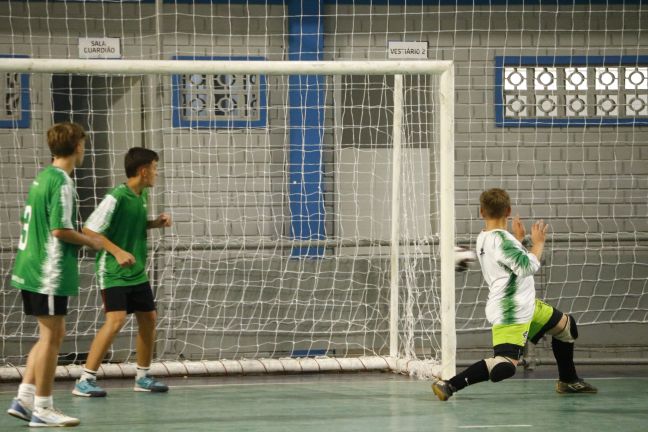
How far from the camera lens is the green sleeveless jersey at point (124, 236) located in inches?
286

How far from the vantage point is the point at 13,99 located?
10.4 meters

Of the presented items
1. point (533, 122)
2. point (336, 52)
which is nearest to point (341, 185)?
point (336, 52)

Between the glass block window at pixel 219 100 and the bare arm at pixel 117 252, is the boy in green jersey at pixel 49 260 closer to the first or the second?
the bare arm at pixel 117 252

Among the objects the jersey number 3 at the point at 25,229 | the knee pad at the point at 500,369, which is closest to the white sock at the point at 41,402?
the jersey number 3 at the point at 25,229

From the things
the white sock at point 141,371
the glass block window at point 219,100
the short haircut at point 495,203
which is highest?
the glass block window at point 219,100

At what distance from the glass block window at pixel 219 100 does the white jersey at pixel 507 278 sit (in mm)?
4025

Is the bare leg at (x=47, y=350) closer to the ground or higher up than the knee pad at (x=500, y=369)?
higher up

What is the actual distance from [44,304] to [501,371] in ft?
8.90

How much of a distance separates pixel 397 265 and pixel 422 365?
103 cm

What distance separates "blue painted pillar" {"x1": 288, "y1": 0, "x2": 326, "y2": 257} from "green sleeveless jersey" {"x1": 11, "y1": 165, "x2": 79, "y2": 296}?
467 cm

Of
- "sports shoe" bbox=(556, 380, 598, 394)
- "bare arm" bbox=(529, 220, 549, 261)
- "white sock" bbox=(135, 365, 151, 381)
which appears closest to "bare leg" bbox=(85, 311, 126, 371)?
"white sock" bbox=(135, 365, 151, 381)

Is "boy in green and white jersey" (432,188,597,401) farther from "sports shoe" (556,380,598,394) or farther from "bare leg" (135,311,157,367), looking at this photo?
"bare leg" (135,311,157,367)

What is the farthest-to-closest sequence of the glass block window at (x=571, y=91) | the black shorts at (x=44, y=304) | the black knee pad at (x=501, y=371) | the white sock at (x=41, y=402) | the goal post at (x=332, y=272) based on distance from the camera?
the glass block window at (x=571, y=91), the goal post at (x=332, y=272), the black knee pad at (x=501, y=371), the white sock at (x=41, y=402), the black shorts at (x=44, y=304)

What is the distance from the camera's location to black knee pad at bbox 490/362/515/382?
21.7ft
